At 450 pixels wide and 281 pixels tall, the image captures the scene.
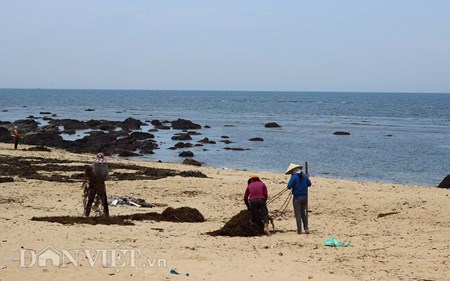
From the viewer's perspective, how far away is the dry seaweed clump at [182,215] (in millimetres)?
16156

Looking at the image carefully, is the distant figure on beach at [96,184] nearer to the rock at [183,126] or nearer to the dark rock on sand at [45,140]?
the dark rock on sand at [45,140]

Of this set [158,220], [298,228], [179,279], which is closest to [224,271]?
[179,279]

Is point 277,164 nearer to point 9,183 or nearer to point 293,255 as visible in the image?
point 9,183

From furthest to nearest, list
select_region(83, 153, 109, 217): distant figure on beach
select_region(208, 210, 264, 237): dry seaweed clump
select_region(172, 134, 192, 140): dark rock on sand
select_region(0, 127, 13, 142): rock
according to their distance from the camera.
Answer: select_region(172, 134, 192, 140): dark rock on sand → select_region(0, 127, 13, 142): rock → select_region(83, 153, 109, 217): distant figure on beach → select_region(208, 210, 264, 237): dry seaweed clump

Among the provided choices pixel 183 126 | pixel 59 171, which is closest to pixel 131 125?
pixel 183 126

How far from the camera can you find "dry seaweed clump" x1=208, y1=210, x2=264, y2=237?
550 inches

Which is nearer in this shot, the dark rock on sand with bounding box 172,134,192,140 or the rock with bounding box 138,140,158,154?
the rock with bounding box 138,140,158,154

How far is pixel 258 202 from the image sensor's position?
14125mm

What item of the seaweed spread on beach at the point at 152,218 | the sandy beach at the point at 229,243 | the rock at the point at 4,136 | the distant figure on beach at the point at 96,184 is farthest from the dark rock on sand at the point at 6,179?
the rock at the point at 4,136

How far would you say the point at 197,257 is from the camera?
11219 mm

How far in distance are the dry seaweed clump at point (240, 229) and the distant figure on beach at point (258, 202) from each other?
0.51 feet

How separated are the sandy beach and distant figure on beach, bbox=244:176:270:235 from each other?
0.41m

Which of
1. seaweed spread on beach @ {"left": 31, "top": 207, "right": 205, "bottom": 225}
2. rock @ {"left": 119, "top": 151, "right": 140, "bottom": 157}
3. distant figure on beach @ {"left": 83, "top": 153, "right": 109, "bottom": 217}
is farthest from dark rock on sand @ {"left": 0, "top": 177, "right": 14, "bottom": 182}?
rock @ {"left": 119, "top": 151, "right": 140, "bottom": 157}

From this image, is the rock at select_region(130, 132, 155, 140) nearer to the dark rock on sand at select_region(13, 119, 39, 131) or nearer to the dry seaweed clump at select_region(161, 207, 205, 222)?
the dark rock on sand at select_region(13, 119, 39, 131)
